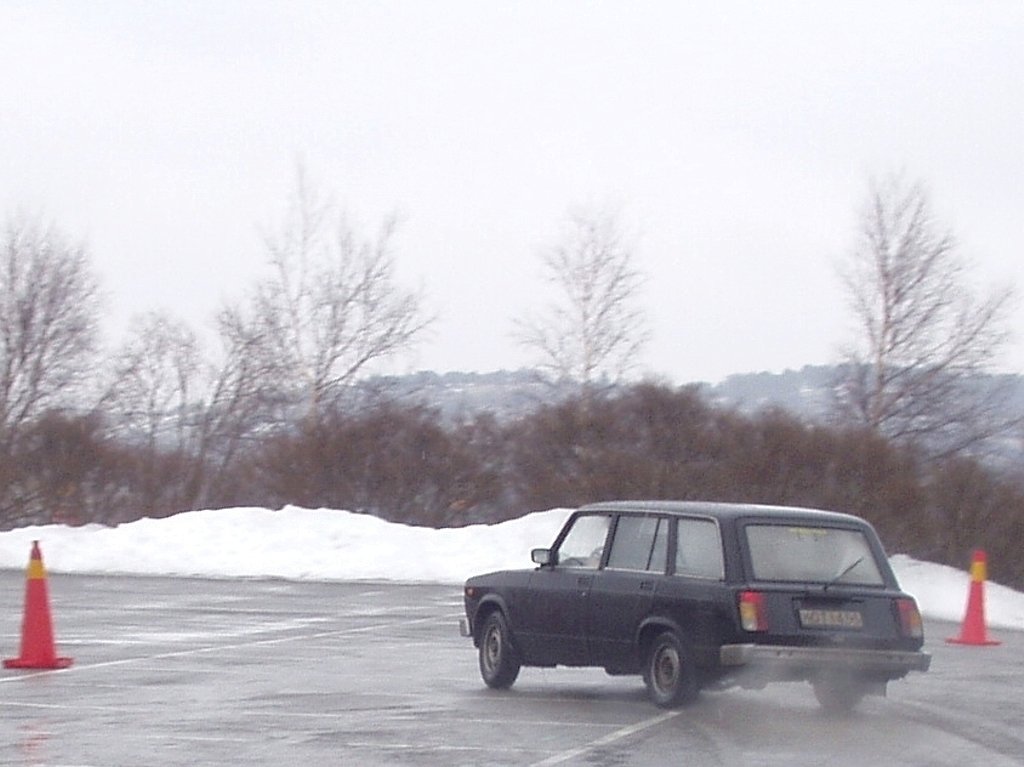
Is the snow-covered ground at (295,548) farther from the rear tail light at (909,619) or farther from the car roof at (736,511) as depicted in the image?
the rear tail light at (909,619)

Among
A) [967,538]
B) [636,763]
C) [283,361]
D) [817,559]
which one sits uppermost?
[283,361]

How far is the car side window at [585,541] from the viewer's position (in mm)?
15617

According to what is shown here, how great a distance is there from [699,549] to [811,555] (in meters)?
0.79

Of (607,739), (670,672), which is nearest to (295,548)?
(670,672)

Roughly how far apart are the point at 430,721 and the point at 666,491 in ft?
72.6

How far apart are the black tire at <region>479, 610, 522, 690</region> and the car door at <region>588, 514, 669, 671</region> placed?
0.90m

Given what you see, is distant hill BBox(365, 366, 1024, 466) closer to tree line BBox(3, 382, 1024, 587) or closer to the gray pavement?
tree line BBox(3, 382, 1024, 587)

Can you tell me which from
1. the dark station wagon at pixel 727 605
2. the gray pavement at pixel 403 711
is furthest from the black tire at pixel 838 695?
the gray pavement at pixel 403 711

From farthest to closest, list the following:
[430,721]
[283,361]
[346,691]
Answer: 1. [283,361]
2. [346,691]
3. [430,721]

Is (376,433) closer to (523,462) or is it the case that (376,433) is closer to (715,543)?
(523,462)

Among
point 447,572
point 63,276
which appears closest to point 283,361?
point 63,276

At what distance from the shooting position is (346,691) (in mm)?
15555

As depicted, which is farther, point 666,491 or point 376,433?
point 376,433

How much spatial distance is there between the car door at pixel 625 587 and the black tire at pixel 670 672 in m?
0.26
